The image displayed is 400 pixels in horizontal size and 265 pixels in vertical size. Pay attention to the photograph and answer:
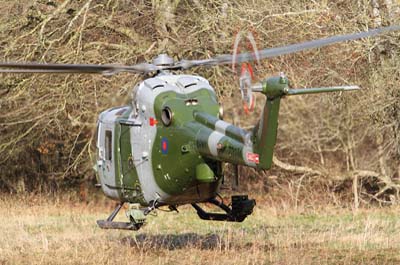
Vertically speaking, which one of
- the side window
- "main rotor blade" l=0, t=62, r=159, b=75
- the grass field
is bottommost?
the grass field

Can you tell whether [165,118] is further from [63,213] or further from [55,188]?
[55,188]

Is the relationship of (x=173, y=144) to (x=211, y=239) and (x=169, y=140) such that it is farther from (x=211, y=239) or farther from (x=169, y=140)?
(x=211, y=239)

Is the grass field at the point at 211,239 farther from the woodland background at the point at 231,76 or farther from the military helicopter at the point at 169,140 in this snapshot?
the woodland background at the point at 231,76

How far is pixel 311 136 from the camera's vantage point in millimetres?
23594

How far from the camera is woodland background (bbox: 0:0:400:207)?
17.8m

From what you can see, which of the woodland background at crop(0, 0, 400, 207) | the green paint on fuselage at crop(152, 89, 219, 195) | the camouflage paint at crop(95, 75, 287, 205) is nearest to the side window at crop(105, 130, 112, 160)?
the camouflage paint at crop(95, 75, 287, 205)

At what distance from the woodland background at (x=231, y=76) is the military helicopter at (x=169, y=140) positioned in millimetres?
5755

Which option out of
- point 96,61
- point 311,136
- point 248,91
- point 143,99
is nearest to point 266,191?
point 311,136

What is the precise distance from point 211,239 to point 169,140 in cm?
353

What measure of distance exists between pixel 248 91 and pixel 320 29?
1027cm

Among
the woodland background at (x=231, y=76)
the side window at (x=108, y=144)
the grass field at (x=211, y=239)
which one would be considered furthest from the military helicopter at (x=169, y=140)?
the woodland background at (x=231, y=76)

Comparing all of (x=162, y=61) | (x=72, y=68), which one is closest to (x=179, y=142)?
(x=162, y=61)

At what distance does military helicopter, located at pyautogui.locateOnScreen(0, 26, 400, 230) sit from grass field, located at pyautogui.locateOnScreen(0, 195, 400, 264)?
0.73 metres

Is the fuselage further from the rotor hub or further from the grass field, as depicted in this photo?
the grass field
